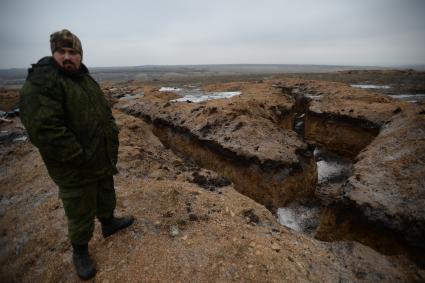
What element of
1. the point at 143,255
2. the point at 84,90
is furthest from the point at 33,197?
the point at 84,90

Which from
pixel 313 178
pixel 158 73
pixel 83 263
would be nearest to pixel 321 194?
pixel 313 178

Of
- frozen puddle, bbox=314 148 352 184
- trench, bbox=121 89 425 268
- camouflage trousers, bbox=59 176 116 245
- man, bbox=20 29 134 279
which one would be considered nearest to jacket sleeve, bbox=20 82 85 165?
man, bbox=20 29 134 279

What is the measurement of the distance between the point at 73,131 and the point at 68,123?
9 cm

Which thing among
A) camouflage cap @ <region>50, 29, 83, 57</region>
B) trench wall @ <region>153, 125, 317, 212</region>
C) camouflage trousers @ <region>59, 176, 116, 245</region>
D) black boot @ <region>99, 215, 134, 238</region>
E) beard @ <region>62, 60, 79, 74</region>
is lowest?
trench wall @ <region>153, 125, 317, 212</region>

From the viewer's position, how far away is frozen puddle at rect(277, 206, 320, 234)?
5402mm

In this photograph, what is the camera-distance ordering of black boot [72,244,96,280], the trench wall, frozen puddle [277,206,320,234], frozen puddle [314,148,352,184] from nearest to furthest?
black boot [72,244,96,280]
frozen puddle [277,206,320,234]
the trench wall
frozen puddle [314,148,352,184]

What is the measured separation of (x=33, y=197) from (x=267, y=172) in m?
4.88

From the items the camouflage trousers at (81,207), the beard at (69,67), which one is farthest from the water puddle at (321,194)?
the beard at (69,67)

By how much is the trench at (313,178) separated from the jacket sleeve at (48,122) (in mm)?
4072

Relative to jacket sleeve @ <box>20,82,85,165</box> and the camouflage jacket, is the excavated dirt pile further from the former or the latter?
jacket sleeve @ <box>20,82,85,165</box>

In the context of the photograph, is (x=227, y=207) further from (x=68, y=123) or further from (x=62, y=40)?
(x=62, y=40)

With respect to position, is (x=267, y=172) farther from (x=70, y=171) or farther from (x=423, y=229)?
(x=70, y=171)

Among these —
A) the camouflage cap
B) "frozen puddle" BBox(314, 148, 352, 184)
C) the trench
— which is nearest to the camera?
the camouflage cap

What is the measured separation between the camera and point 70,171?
2633 millimetres
